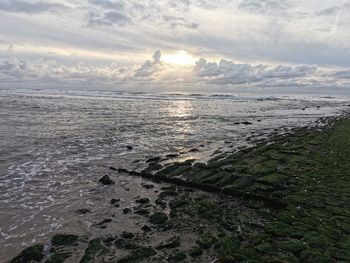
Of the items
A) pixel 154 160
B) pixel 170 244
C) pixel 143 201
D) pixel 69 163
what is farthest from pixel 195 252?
pixel 69 163

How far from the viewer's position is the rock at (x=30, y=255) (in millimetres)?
8542

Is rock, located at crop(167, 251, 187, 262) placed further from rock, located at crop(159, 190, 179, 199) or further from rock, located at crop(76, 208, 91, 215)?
rock, located at crop(159, 190, 179, 199)

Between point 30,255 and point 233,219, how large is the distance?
241 inches

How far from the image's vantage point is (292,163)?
1847cm

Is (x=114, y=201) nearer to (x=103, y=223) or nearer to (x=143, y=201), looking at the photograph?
(x=143, y=201)

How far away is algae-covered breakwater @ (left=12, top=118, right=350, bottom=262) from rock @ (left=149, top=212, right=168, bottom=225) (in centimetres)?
3

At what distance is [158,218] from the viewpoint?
11.2m

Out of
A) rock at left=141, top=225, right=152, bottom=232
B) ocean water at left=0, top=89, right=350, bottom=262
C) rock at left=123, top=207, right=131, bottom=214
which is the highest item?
rock at left=141, top=225, right=152, bottom=232

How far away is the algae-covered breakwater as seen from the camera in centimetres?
870

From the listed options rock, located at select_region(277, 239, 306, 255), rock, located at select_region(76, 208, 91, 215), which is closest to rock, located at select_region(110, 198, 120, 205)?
rock, located at select_region(76, 208, 91, 215)

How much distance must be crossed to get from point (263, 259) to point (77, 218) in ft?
20.5

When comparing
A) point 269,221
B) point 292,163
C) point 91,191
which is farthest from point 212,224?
point 292,163

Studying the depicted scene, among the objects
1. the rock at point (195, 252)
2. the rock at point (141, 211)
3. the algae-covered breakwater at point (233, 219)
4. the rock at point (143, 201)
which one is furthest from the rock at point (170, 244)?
the rock at point (143, 201)

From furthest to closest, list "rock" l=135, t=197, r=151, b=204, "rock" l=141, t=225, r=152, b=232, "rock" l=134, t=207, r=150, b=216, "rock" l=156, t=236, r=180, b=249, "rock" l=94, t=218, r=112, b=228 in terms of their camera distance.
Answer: "rock" l=135, t=197, r=151, b=204 → "rock" l=134, t=207, r=150, b=216 → "rock" l=94, t=218, r=112, b=228 → "rock" l=141, t=225, r=152, b=232 → "rock" l=156, t=236, r=180, b=249
